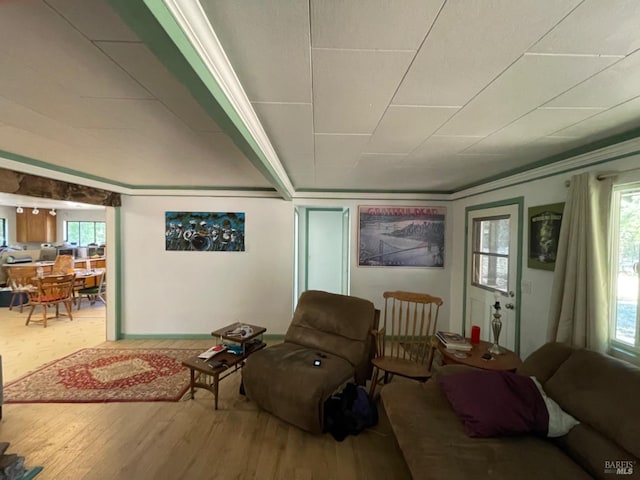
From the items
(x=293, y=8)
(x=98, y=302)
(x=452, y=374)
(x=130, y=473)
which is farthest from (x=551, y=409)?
(x=98, y=302)

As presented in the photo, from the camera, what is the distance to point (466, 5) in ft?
2.67

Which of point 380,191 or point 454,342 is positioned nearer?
point 454,342

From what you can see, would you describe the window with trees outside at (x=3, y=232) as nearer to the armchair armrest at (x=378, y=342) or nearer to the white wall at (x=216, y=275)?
the white wall at (x=216, y=275)

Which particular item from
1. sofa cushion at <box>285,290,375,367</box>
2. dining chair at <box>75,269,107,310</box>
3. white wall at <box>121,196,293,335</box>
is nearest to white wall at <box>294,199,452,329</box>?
white wall at <box>121,196,293,335</box>

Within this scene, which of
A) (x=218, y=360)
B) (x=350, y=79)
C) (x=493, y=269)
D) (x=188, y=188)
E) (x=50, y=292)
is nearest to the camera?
(x=350, y=79)

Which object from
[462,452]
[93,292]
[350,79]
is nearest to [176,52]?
[350,79]

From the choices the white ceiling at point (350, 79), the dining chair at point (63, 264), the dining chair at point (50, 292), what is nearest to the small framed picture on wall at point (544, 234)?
the white ceiling at point (350, 79)

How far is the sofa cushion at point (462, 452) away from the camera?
1.30 m

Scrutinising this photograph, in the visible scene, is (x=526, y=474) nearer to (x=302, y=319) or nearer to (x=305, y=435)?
(x=305, y=435)

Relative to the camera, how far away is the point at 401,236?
158 inches

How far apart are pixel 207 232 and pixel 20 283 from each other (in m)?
4.68

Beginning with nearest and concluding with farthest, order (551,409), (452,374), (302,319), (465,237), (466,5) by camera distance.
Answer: (466,5)
(551,409)
(452,374)
(302,319)
(465,237)

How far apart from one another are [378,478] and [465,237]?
3.03 metres

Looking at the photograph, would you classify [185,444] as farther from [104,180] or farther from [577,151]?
[577,151]
